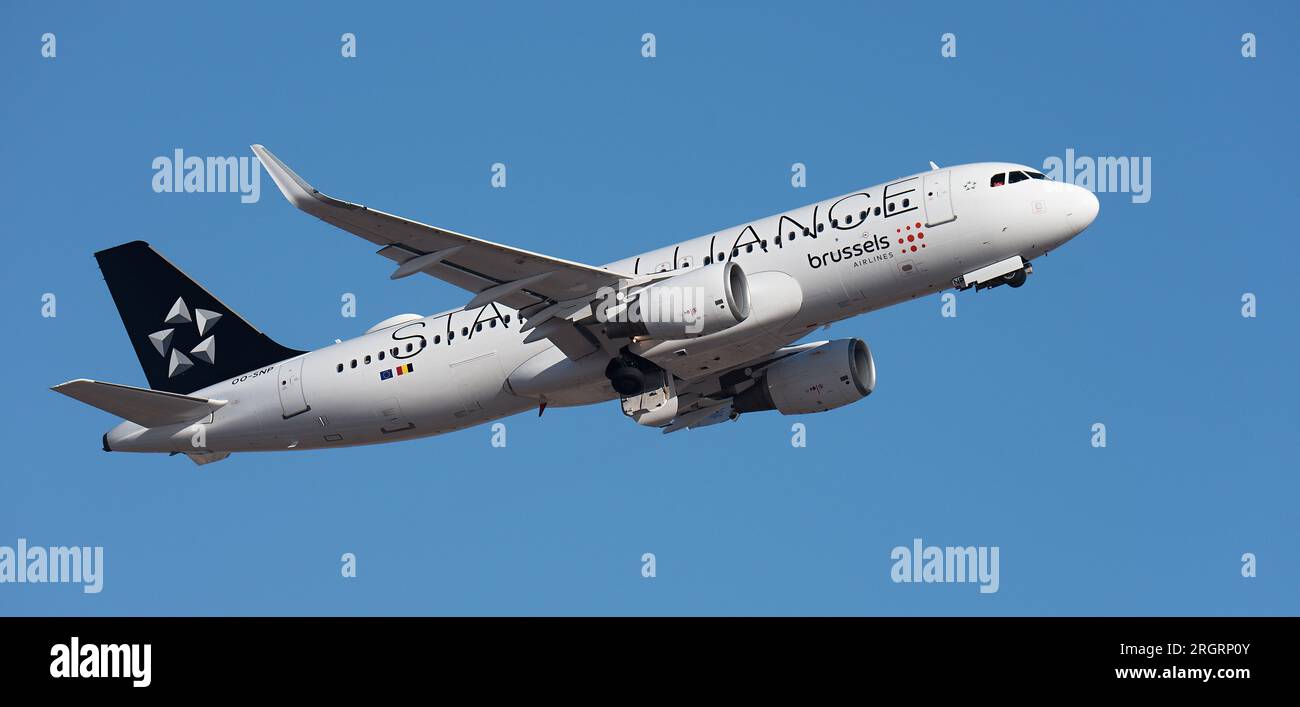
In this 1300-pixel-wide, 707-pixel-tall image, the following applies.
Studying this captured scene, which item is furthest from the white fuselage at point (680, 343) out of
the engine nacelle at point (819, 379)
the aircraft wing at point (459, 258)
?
the engine nacelle at point (819, 379)

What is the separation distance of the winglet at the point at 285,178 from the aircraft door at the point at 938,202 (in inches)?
590

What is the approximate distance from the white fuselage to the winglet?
874 centimetres

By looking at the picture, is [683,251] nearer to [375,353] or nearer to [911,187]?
[911,187]

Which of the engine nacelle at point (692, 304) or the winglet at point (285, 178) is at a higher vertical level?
the winglet at point (285, 178)

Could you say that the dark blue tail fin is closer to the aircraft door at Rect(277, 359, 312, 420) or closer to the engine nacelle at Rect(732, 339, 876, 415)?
the aircraft door at Rect(277, 359, 312, 420)

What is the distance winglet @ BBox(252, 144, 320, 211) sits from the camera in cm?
3522

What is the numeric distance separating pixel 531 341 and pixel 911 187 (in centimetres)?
1057

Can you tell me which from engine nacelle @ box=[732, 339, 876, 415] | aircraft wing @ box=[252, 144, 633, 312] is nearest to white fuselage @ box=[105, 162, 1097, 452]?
aircraft wing @ box=[252, 144, 633, 312]

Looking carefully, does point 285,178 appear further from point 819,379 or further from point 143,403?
point 819,379

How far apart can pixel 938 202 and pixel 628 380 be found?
9109 millimetres

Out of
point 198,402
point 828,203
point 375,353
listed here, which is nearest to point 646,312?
point 828,203

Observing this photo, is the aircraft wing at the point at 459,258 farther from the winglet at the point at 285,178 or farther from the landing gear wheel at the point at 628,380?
the landing gear wheel at the point at 628,380

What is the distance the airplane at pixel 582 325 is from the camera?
38906mm

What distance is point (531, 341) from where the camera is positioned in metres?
41.2
